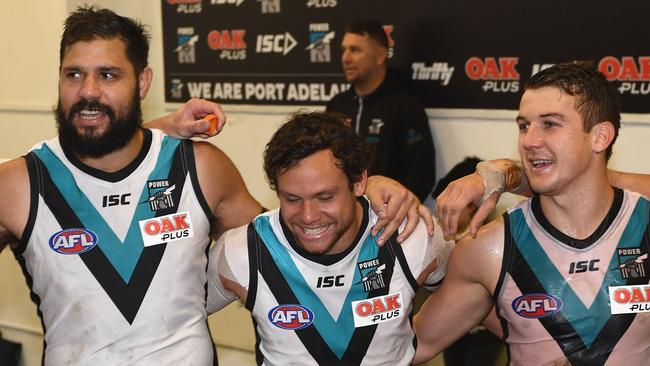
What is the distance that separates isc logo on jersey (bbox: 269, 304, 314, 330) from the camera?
280cm

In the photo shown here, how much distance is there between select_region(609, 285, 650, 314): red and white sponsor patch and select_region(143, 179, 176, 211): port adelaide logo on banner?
4.60 ft

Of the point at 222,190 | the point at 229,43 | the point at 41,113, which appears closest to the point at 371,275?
the point at 222,190

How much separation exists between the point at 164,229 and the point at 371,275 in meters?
0.67

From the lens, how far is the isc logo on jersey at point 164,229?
9.30ft

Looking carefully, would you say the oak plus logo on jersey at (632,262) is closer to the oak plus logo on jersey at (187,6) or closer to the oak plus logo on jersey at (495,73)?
the oak plus logo on jersey at (495,73)

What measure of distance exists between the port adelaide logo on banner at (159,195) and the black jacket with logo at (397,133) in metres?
2.16

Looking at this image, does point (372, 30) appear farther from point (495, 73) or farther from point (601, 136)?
point (601, 136)

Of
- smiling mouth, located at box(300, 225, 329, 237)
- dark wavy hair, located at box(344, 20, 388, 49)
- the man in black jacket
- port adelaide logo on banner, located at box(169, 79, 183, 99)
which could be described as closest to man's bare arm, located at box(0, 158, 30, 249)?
smiling mouth, located at box(300, 225, 329, 237)

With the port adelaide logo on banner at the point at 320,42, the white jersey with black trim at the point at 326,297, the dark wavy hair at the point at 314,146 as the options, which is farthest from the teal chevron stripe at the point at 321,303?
the port adelaide logo on banner at the point at 320,42

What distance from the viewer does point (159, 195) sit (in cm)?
288

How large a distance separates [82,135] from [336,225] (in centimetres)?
83

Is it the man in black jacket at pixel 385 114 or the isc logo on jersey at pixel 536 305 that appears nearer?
the isc logo on jersey at pixel 536 305

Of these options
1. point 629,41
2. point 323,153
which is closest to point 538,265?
point 323,153

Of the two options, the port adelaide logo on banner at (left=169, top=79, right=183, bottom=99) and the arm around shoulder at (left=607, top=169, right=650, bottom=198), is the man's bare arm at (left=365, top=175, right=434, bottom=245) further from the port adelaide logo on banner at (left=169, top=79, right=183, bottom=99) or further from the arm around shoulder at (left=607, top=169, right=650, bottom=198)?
the port adelaide logo on banner at (left=169, top=79, right=183, bottom=99)
